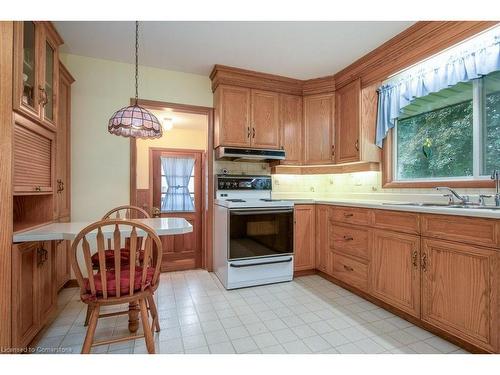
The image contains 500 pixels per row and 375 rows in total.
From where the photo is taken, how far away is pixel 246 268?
2635mm

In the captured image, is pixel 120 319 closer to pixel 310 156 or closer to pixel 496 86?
pixel 310 156

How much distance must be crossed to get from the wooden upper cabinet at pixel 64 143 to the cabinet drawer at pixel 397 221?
293 centimetres

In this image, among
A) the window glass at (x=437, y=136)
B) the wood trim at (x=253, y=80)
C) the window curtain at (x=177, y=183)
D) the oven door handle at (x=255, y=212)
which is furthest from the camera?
the window curtain at (x=177, y=183)

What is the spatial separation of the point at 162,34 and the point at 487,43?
8.75ft

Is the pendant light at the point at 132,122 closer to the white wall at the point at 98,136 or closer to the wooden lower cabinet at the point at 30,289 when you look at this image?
the wooden lower cabinet at the point at 30,289

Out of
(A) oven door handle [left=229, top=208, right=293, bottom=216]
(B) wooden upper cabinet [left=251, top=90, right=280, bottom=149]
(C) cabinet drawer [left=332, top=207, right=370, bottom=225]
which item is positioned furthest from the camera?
(B) wooden upper cabinet [left=251, top=90, right=280, bottom=149]

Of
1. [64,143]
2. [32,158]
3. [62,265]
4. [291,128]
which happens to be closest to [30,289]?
[32,158]

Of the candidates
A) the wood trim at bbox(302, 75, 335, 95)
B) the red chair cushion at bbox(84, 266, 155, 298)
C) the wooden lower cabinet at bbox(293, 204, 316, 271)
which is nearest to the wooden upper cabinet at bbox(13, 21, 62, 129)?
the red chair cushion at bbox(84, 266, 155, 298)

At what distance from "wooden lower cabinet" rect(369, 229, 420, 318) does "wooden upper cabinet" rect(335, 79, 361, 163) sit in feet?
3.55

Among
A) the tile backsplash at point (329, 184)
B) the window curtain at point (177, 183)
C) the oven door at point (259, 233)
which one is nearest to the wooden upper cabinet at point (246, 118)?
the tile backsplash at point (329, 184)

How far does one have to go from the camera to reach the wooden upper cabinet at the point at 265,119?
9.96ft

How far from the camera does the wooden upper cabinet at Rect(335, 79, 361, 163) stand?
2.82 m

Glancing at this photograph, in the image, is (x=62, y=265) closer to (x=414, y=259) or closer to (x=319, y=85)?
(x=414, y=259)

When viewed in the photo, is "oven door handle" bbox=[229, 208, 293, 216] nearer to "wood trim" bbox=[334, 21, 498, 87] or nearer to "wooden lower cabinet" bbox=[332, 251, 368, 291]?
"wooden lower cabinet" bbox=[332, 251, 368, 291]
